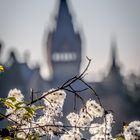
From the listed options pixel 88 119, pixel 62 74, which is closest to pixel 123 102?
pixel 62 74

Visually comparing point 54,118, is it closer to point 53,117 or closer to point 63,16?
point 53,117

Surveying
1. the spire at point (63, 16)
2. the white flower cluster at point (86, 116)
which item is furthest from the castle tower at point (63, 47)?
the white flower cluster at point (86, 116)

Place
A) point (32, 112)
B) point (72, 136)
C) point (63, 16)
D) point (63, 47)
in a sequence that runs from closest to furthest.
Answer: point (32, 112), point (72, 136), point (63, 16), point (63, 47)

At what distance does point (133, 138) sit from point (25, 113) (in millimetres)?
794

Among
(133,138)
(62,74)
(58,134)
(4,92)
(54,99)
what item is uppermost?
(62,74)

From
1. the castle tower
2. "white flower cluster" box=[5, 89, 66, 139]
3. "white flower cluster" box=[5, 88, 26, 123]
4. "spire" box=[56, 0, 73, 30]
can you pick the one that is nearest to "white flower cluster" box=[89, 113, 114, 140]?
"white flower cluster" box=[5, 89, 66, 139]

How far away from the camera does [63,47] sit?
98938 millimetres

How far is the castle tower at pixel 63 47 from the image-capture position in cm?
9469

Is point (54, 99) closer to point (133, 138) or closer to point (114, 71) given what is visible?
point (133, 138)

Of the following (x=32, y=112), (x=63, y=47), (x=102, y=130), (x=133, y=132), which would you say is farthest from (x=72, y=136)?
(x=63, y=47)

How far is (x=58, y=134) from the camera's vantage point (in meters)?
3.20

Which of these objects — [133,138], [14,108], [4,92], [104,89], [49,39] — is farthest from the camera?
[49,39]

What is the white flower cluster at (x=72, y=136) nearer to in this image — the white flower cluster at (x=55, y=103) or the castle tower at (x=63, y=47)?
the white flower cluster at (x=55, y=103)

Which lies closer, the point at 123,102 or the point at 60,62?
the point at 123,102
